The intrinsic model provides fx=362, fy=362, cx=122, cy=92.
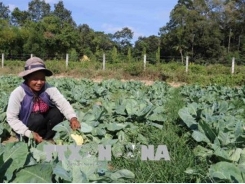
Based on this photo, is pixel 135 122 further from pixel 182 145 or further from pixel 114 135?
pixel 182 145

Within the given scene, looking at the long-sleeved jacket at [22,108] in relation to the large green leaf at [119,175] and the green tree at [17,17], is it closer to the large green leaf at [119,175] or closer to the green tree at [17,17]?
the large green leaf at [119,175]

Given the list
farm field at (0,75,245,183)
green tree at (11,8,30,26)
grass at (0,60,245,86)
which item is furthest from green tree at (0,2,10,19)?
farm field at (0,75,245,183)

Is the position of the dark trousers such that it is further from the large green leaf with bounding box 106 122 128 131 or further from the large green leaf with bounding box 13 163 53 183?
the large green leaf with bounding box 13 163 53 183

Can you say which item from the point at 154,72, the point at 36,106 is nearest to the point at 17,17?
the point at 154,72

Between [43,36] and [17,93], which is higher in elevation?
[43,36]

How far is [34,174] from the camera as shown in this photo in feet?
5.86

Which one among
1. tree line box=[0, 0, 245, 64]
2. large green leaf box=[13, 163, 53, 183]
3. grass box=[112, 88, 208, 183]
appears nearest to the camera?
large green leaf box=[13, 163, 53, 183]

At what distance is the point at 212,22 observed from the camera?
150 ft

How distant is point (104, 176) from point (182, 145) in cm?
181

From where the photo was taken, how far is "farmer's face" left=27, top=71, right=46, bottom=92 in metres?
3.64

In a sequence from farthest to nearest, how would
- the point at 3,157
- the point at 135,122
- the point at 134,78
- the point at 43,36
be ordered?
Result: the point at 43,36, the point at 134,78, the point at 135,122, the point at 3,157

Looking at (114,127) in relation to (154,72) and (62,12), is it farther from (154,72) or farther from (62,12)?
(62,12)

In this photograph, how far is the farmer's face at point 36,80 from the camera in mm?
3641

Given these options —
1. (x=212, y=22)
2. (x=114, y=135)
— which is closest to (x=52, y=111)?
(x=114, y=135)
